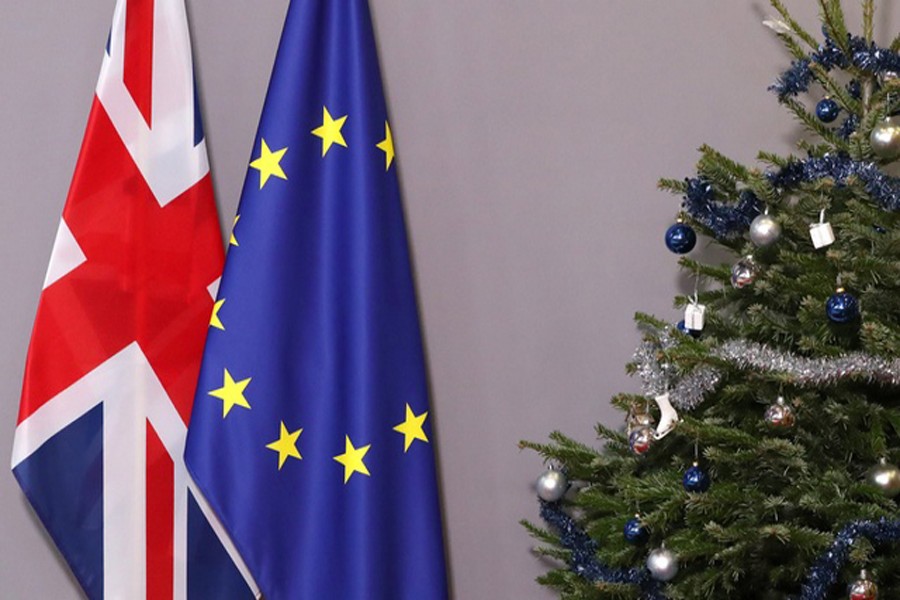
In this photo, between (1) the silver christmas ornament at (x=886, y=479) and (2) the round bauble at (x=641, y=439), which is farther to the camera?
(2) the round bauble at (x=641, y=439)

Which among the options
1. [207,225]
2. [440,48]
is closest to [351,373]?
[207,225]

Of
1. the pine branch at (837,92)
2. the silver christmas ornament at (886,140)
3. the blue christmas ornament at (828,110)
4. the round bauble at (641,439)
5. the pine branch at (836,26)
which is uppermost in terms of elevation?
the pine branch at (836,26)

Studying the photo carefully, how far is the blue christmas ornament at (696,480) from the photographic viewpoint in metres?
1.42

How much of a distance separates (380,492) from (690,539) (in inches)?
20.6

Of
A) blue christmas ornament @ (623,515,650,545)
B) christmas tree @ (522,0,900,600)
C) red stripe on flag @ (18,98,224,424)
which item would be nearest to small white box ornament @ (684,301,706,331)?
christmas tree @ (522,0,900,600)

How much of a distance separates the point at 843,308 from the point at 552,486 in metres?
0.53

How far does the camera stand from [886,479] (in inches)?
52.4

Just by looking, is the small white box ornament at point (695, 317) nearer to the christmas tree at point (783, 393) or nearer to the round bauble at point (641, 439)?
the christmas tree at point (783, 393)

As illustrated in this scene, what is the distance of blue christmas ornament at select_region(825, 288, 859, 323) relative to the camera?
4.36 ft

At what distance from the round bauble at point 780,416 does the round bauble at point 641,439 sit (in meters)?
0.18

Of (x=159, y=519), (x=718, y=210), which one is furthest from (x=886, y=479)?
(x=159, y=519)

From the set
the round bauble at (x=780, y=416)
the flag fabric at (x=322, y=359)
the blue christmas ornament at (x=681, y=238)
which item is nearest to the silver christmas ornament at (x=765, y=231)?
the blue christmas ornament at (x=681, y=238)

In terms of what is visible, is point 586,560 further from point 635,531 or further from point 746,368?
point 746,368

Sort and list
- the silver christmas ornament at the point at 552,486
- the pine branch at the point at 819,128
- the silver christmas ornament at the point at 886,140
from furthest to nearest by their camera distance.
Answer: the silver christmas ornament at the point at 552,486, the pine branch at the point at 819,128, the silver christmas ornament at the point at 886,140
